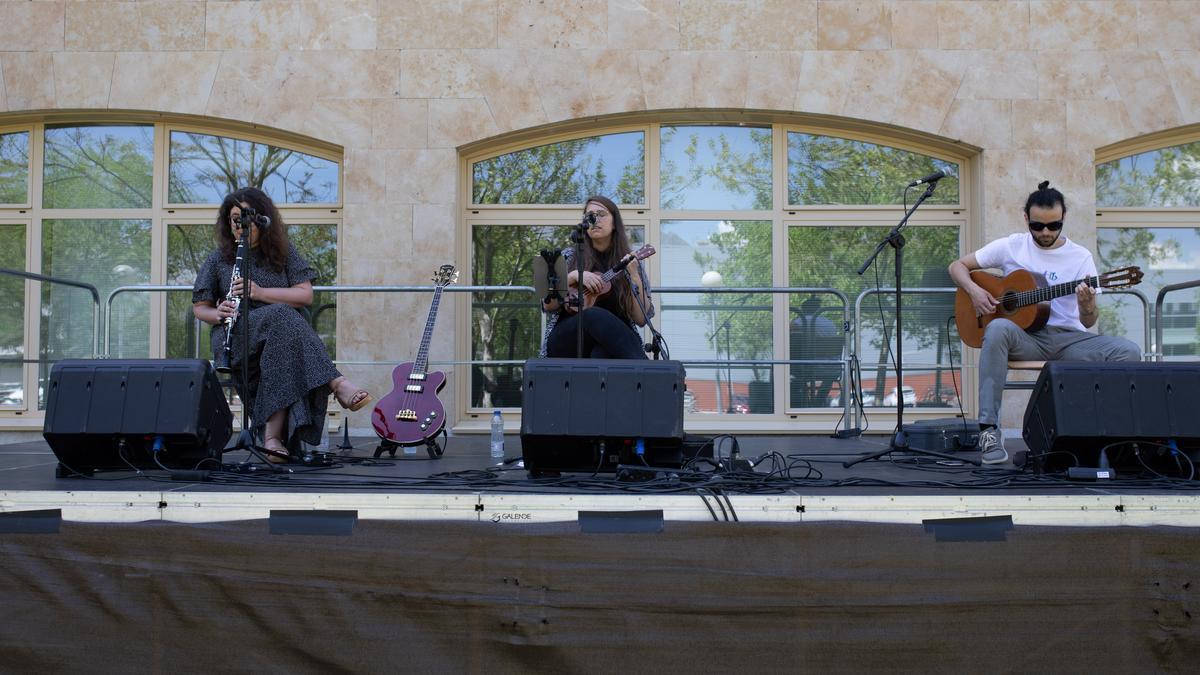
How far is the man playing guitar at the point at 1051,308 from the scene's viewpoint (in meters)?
3.87

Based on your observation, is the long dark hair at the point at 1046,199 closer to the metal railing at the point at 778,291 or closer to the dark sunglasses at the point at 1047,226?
the dark sunglasses at the point at 1047,226

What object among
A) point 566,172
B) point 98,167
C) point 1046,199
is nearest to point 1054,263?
point 1046,199

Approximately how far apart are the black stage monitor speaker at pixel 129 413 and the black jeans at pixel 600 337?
128 centimetres

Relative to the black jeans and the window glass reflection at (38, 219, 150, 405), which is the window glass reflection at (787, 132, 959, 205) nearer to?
the black jeans

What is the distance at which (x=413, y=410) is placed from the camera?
4316mm

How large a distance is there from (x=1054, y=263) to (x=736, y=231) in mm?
2594

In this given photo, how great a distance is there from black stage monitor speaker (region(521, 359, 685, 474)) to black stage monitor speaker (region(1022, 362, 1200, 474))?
1133 mm

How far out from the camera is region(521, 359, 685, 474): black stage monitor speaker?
296cm

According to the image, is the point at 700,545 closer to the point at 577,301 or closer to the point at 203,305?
the point at 577,301

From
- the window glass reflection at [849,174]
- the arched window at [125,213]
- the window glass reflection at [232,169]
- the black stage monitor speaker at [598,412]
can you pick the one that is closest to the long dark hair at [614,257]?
the black stage monitor speaker at [598,412]

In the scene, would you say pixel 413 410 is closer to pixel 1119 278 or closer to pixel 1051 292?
pixel 1051 292

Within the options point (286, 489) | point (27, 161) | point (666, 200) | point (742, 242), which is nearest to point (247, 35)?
point (27, 161)

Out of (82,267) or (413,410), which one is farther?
(82,267)

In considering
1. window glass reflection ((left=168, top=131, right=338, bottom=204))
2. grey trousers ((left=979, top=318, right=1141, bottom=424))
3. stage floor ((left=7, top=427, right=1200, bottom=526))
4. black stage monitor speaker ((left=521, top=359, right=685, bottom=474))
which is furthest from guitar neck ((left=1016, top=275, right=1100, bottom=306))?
window glass reflection ((left=168, top=131, right=338, bottom=204))
